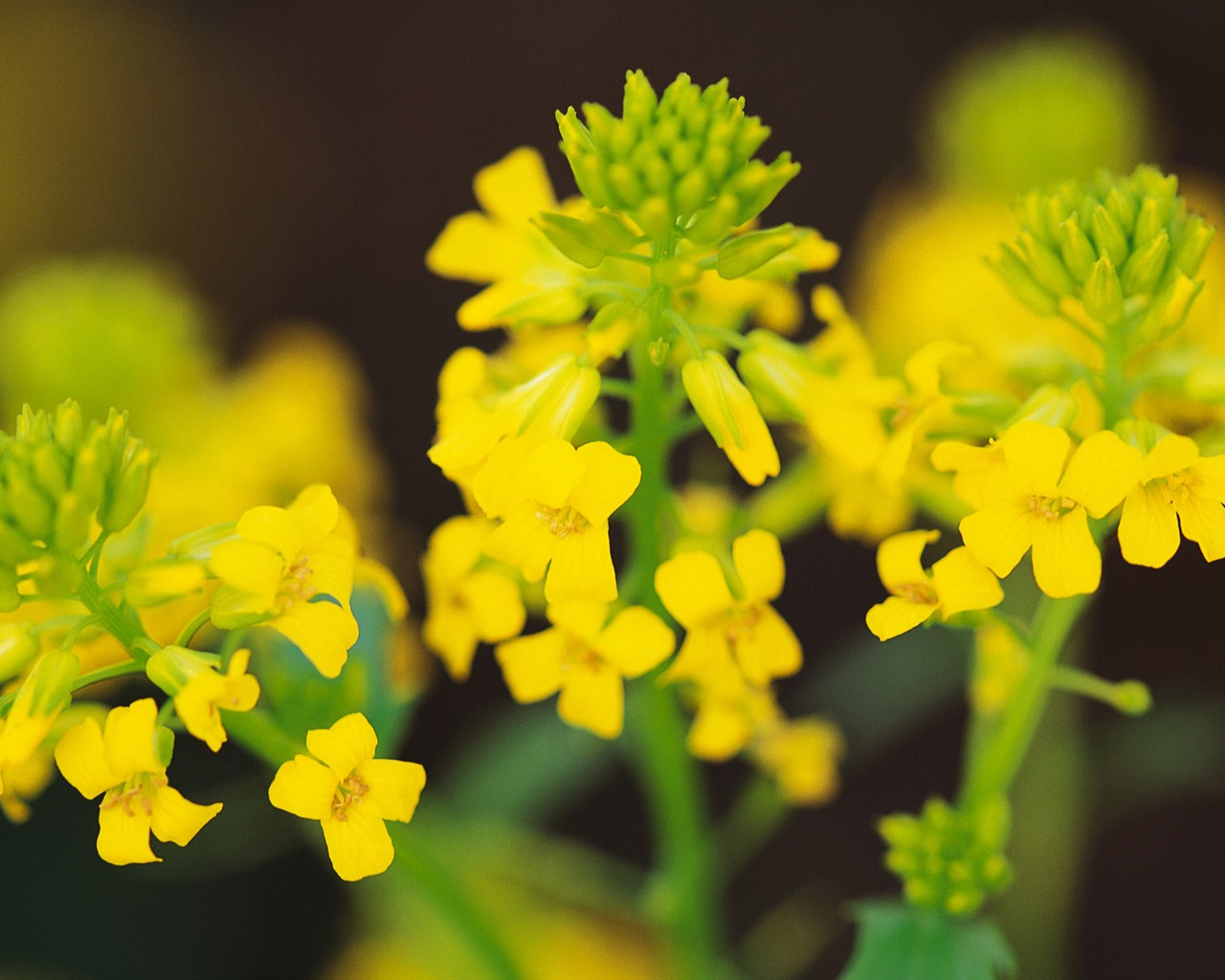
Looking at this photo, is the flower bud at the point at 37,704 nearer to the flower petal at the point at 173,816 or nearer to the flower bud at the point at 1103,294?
the flower petal at the point at 173,816

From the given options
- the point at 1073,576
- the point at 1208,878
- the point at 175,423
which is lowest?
the point at 1208,878

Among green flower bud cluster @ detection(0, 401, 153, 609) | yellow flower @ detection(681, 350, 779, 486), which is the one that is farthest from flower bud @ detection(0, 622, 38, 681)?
yellow flower @ detection(681, 350, 779, 486)

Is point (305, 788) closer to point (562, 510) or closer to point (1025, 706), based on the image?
point (562, 510)

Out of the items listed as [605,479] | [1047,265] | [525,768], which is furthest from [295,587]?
[525,768]

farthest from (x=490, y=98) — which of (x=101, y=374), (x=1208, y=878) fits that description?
(x=1208, y=878)

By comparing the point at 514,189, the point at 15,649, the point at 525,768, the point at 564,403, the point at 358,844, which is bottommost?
the point at 525,768

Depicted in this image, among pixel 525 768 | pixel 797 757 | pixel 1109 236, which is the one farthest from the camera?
pixel 525 768

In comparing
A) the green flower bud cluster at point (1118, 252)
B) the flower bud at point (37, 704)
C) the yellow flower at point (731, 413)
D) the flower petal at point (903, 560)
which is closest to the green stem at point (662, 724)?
the yellow flower at point (731, 413)

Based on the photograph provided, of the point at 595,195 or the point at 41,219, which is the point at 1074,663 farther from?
the point at 41,219
